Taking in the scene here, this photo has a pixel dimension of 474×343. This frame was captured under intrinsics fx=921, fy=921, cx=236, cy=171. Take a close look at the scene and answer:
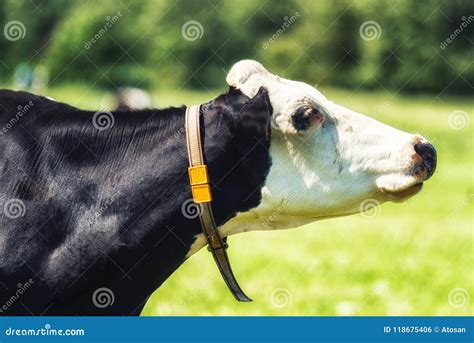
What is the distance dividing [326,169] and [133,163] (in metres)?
0.90

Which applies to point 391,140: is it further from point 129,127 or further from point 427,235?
point 427,235

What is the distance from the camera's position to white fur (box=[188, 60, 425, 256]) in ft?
14.0

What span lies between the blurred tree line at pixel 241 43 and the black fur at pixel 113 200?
36.9 metres

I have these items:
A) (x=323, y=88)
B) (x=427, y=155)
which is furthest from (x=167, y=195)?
(x=323, y=88)

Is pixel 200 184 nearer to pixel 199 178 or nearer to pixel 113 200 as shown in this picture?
pixel 199 178

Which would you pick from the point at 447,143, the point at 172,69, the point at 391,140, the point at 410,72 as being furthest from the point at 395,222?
the point at 172,69

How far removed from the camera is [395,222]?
44.8ft

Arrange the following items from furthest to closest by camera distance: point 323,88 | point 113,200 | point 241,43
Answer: point 241,43 < point 323,88 < point 113,200

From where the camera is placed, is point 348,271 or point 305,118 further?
point 348,271

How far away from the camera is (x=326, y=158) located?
14.2 ft

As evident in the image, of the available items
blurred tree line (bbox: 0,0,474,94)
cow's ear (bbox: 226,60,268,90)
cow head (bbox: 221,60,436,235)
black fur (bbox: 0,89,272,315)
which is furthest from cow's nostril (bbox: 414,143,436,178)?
blurred tree line (bbox: 0,0,474,94)

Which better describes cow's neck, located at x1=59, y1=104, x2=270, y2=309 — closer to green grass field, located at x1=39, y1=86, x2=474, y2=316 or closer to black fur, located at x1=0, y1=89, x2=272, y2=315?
black fur, located at x1=0, y1=89, x2=272, y2=315

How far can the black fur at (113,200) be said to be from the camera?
4199mm

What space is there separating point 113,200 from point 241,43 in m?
50.3
